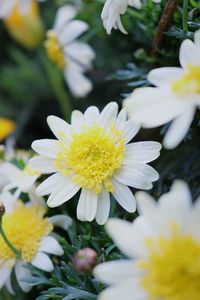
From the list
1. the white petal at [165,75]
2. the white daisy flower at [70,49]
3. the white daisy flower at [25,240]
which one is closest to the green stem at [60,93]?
the white daisy flower at [70,49]

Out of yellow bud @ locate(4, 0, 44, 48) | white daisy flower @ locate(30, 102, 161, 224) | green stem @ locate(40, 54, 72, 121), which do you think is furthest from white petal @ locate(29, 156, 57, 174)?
yellow bud @ locate(4, 0, 44, 48)

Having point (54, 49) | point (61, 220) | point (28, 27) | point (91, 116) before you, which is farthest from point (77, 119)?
point (28, 27)

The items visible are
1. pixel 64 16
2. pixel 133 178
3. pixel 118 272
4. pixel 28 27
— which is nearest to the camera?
pixel 118 272

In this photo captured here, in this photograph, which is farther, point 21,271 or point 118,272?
point 21,271

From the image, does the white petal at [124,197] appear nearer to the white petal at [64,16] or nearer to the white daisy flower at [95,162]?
the white daisy flower at [95,162]

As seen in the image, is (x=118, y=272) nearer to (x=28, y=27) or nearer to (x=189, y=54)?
(x=189, y=54)

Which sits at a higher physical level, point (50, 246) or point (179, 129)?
point (179, 129)

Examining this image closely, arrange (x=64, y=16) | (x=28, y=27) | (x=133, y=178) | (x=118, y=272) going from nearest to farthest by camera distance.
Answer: (x=118, y=272) → (x=133, y=178) → (x=64, y=16) → (x=28, y=27)
